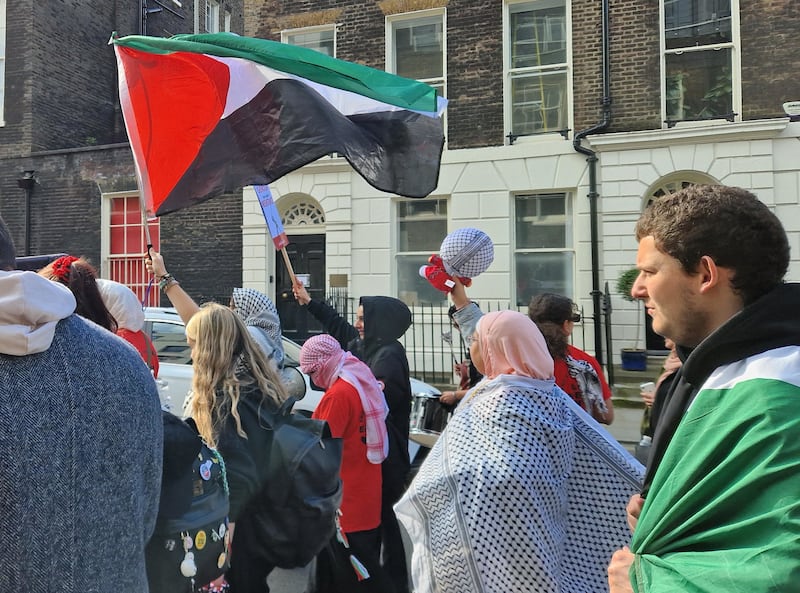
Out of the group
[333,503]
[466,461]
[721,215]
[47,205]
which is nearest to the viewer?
[721,215]

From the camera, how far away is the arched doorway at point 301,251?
12.1m

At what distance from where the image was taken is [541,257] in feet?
36.2

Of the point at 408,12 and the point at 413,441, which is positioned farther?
the point at 408,12

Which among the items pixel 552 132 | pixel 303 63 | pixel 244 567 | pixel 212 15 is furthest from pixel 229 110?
pixel 212 15

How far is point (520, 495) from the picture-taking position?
6.45 feet

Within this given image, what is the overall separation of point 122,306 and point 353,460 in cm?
160

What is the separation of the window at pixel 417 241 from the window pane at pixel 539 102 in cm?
215

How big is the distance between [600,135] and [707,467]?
1025 centimetres

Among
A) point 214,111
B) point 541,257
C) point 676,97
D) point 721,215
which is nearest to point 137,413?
point 721,215

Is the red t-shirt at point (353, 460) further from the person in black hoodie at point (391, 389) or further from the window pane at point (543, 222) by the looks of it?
the window pane at point (543, 222)

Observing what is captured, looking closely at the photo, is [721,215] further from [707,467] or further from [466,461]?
[466,461]

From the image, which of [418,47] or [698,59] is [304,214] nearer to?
[418,47]

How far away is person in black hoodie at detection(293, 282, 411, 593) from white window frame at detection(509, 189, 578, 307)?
7.36 metres

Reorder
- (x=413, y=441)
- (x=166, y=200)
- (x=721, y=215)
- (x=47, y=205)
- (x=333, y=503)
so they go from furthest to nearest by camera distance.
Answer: (x=47, y=205) < (x=413, y=441) < (x=166, y=200) < (x=333, y=503) < (x=721, y=215)
